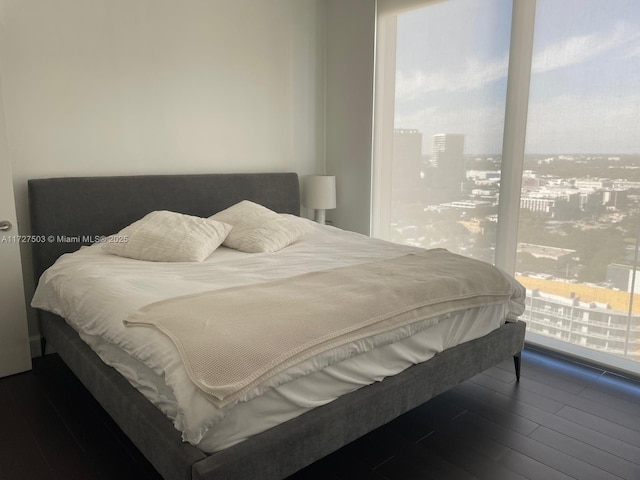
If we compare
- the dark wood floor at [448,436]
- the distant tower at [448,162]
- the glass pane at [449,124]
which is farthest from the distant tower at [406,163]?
the dark wood floor at [448,436]

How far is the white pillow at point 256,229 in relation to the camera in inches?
118

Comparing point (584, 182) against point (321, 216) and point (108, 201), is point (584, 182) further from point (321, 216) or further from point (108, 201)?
point (108, 201)

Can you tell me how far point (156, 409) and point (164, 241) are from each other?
1290 millimetres

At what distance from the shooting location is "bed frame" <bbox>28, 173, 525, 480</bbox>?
57.6 inches

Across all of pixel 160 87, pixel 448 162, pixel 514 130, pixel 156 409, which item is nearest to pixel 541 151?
pixel 514 130

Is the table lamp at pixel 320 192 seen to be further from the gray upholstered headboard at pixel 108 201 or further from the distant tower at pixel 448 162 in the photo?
the distant tower at pixel 448 162

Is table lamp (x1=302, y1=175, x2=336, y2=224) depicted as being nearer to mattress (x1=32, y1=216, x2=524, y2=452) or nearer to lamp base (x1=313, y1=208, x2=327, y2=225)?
lamp base (x1=313, y1=208, x2=327, y2=225)

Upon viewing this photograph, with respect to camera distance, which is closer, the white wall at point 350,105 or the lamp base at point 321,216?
the white wall at point 350,105

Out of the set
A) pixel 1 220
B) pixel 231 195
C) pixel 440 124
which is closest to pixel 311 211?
pixel 231 195

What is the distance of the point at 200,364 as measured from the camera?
1.43 meters

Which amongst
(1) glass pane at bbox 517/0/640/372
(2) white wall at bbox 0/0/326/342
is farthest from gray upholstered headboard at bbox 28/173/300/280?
(1) glass pane at bbox 517/0/640/372

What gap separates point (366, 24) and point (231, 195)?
6.02 ft

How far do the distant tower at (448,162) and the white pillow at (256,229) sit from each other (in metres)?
1.18

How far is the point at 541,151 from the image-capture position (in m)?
3.06
